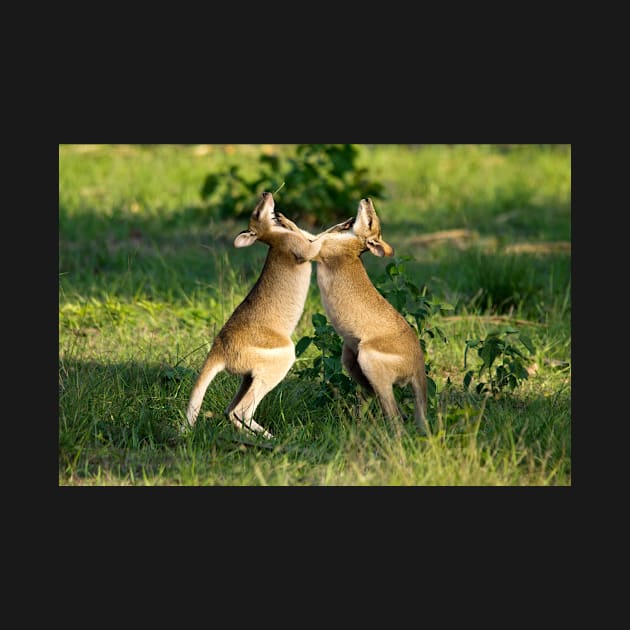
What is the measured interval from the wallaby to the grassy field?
289 millimetres

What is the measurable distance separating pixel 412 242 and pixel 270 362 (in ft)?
15.8

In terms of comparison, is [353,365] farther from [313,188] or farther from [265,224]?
[313,188]

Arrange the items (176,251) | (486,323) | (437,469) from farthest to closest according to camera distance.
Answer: (176,251) < (486,323) < (437,469)

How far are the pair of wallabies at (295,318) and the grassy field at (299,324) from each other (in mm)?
289

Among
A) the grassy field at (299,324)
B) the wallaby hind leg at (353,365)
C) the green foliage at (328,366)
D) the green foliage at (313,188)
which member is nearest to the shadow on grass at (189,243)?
the grassy field at (299,324)

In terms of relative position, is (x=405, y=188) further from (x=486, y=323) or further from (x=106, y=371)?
(x=106, y=371)

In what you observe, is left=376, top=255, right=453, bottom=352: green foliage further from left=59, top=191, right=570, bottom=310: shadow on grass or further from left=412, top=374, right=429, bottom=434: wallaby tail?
left=59, top=191, right=570, bottom=310: shadow on grass

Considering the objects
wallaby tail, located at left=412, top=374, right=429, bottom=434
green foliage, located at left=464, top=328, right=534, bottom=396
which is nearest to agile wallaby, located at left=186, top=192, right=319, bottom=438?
wallaby tail, located at left=412, top=374, right=429, bottom=434

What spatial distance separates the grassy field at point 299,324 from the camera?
17.6ft

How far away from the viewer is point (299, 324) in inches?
299

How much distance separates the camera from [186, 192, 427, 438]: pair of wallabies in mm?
5375

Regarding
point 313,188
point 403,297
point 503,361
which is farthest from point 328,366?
point 313,188

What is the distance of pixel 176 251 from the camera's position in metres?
9.63

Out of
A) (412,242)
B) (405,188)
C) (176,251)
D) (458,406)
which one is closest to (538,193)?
(405,188)
